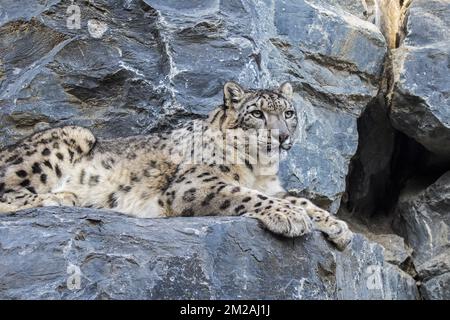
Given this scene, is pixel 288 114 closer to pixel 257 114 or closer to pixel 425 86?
pixel 257 114

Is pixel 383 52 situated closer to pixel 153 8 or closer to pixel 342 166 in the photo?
pixel 342 166

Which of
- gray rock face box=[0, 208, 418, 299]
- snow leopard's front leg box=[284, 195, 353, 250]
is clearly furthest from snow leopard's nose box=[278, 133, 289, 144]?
gray rock face box=[0, 208, 418, 299]

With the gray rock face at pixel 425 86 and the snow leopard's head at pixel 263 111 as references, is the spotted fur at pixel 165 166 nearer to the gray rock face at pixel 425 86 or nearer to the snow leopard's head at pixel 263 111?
the snow leopard's head at pixel 263 111

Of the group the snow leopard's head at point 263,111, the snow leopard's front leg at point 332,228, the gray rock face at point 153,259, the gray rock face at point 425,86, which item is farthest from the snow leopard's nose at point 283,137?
the gray rock face at point 425,86

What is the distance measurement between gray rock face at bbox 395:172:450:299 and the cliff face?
0.01m

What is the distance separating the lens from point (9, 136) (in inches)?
318

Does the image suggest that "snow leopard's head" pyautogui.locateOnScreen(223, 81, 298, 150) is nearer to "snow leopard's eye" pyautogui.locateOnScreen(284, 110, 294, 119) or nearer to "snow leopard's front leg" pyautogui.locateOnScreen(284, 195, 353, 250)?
"snow leopard's eye" pyautogui.locateOnScreen(284, 110, 294, 119)

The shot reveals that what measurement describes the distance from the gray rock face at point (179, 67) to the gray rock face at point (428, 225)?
0.98 meters

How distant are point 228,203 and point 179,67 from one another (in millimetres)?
2752

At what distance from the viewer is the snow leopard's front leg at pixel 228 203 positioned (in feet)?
18.0

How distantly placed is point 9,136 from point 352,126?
3.30 meters

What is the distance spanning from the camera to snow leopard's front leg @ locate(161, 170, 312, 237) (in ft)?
18.0

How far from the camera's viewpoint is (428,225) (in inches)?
367
